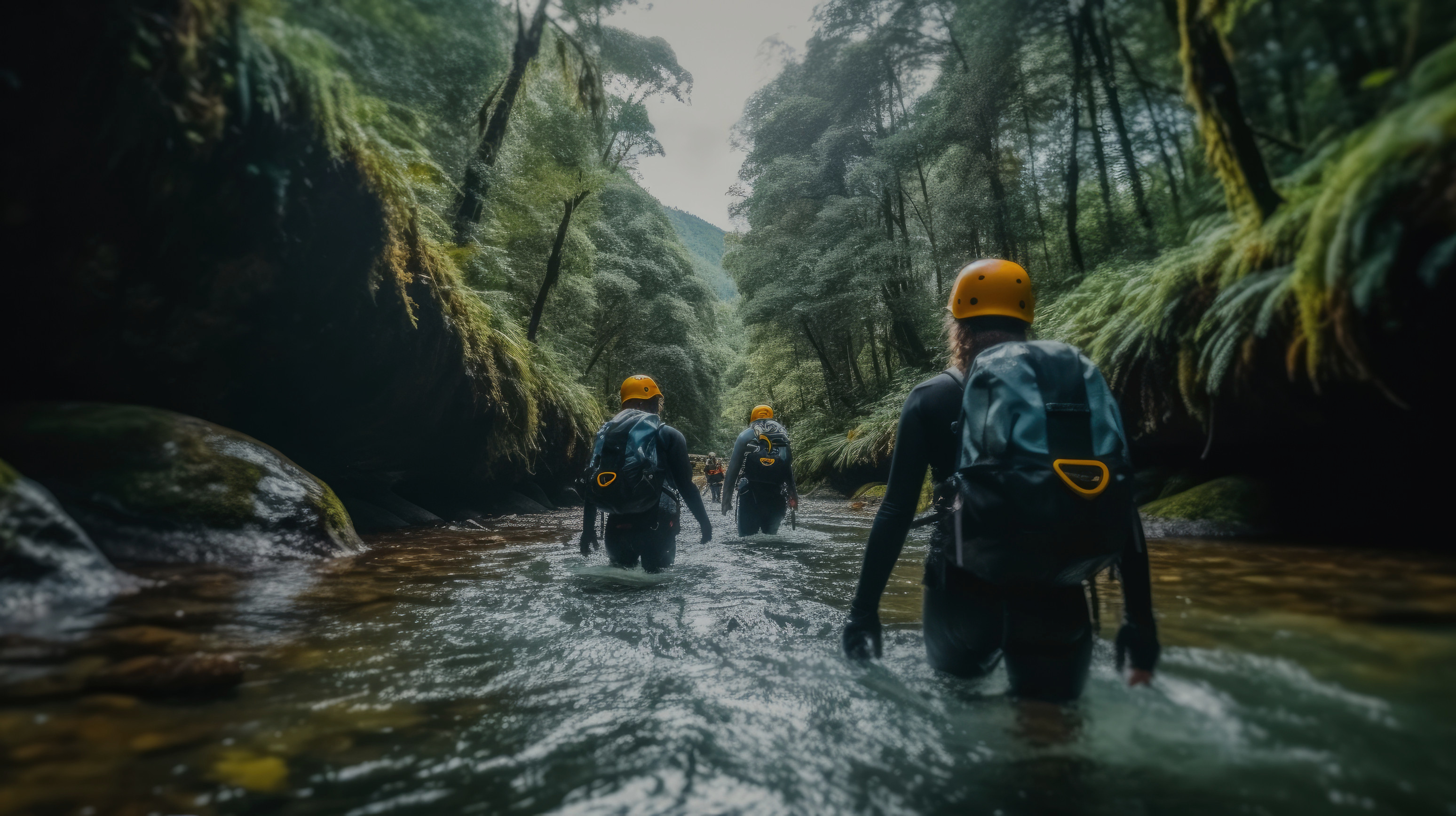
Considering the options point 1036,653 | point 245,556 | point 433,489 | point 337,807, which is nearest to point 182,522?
point 245,556

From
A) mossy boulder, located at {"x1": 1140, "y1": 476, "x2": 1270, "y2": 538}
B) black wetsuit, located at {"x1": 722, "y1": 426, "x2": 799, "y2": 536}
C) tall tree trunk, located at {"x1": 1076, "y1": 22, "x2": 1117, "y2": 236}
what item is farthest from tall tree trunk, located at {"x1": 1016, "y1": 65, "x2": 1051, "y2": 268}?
black wetsuit, located at {"x1": 722, "y1": 426, "x2": 799, "y2": 536}

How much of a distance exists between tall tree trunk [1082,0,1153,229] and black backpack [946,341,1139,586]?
2.08 metres

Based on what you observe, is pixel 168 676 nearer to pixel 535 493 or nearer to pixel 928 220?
pixel 535 493

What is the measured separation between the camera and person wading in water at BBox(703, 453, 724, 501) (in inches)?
679

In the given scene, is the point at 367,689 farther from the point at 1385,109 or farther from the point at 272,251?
the point at 272,251

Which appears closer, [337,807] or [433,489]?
[337,807]

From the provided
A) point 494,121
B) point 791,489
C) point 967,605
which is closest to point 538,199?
point 494,121

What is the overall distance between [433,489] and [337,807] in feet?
35.5

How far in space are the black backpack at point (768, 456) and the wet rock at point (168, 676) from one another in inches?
245

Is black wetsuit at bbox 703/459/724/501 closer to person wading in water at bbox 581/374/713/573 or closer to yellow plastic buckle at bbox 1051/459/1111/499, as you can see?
person wading in water at bbox 581/374/713/573

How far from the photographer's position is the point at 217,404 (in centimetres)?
630

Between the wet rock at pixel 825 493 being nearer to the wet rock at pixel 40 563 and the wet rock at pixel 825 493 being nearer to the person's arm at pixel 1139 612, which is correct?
the person's arm at pixel 1139 612

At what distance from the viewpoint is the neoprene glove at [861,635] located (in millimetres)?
2486

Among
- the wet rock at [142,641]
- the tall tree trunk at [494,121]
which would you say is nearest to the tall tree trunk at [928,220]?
the tall tree trunk at [494,121]
